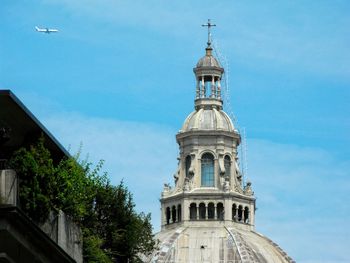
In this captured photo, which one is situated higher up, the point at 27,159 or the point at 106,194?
the point at 106,194

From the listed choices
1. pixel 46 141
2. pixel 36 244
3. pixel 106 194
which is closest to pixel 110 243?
pixel 106 194

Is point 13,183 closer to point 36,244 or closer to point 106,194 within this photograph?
point 36,244

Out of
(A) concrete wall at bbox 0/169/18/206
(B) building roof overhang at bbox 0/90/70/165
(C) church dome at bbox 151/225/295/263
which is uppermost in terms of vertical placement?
(C) church dome at bbox 151/225/295/263

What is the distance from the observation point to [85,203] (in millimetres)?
60469

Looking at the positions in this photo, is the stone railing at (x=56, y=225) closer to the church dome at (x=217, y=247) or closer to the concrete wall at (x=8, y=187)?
the concrete wall at (x=8, y=187)

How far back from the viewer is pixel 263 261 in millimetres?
191375

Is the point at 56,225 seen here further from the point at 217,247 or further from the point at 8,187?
the point at 217,247

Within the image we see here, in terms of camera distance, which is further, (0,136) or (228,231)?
(228,231)

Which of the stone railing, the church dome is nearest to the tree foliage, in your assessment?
the stone railing

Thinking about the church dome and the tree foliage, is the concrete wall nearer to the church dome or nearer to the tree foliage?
the tree foliage

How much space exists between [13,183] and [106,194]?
40.3m

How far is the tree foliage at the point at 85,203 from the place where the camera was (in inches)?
1826

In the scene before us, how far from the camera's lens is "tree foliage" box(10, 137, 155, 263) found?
46375mm

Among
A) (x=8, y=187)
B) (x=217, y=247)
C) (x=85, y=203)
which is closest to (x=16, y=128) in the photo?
(x=8, y=187)
